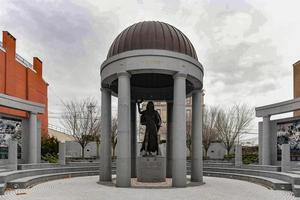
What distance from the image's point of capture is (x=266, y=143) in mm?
27906

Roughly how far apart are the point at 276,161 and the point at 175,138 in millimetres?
13788

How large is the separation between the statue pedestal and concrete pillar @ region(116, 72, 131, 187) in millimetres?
2236

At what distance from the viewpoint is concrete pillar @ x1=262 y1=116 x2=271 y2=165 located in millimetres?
27875

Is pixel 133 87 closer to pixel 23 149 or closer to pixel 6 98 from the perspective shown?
pixel 6 98

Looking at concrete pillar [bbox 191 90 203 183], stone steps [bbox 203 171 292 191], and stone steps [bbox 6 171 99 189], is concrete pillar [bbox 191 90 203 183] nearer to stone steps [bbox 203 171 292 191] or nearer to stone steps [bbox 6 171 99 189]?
stone steps [bbox 203 171 292 191]

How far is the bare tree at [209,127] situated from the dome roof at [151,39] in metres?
31.9

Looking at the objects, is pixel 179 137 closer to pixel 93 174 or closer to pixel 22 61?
pixel 93 174

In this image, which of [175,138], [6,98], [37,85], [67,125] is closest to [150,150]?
[175,138]

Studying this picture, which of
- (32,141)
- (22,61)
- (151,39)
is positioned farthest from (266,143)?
(22,61)

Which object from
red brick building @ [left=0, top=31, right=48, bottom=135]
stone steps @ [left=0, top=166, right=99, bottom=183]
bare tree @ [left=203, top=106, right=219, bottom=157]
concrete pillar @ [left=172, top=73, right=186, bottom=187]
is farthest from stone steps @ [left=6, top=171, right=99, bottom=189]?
bare tree @ [left=203, top=106, right=219, bottom=157]

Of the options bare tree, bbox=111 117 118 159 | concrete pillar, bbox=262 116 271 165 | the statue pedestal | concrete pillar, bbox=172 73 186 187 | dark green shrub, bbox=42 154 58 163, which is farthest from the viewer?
bare tree, bbox=111 117 118 159

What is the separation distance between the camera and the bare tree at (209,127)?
49.7 meters

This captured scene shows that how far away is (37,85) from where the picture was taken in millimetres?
53594

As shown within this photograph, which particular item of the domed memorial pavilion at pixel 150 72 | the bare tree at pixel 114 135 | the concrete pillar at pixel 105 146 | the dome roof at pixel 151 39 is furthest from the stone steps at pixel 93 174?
the bare tree at pixel 114 135
